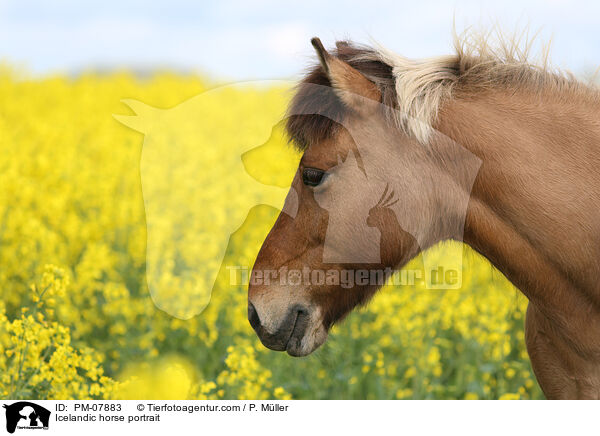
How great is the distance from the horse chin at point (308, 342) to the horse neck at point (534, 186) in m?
0.82

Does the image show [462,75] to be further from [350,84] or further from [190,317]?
[190,317]

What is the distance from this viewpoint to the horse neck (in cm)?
257

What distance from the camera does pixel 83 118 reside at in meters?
12.9

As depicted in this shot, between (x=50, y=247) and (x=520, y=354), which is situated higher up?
(x=50, y=247)

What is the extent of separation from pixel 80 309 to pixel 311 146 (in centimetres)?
391

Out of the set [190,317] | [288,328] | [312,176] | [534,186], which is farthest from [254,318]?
[190,317]

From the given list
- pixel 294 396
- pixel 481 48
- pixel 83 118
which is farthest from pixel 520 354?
pixel 83 118

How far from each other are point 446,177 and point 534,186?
0.36 m

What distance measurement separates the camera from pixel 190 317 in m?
4.78

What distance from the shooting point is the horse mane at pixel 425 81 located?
8.58ft

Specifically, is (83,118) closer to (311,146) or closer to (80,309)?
(80,309)
